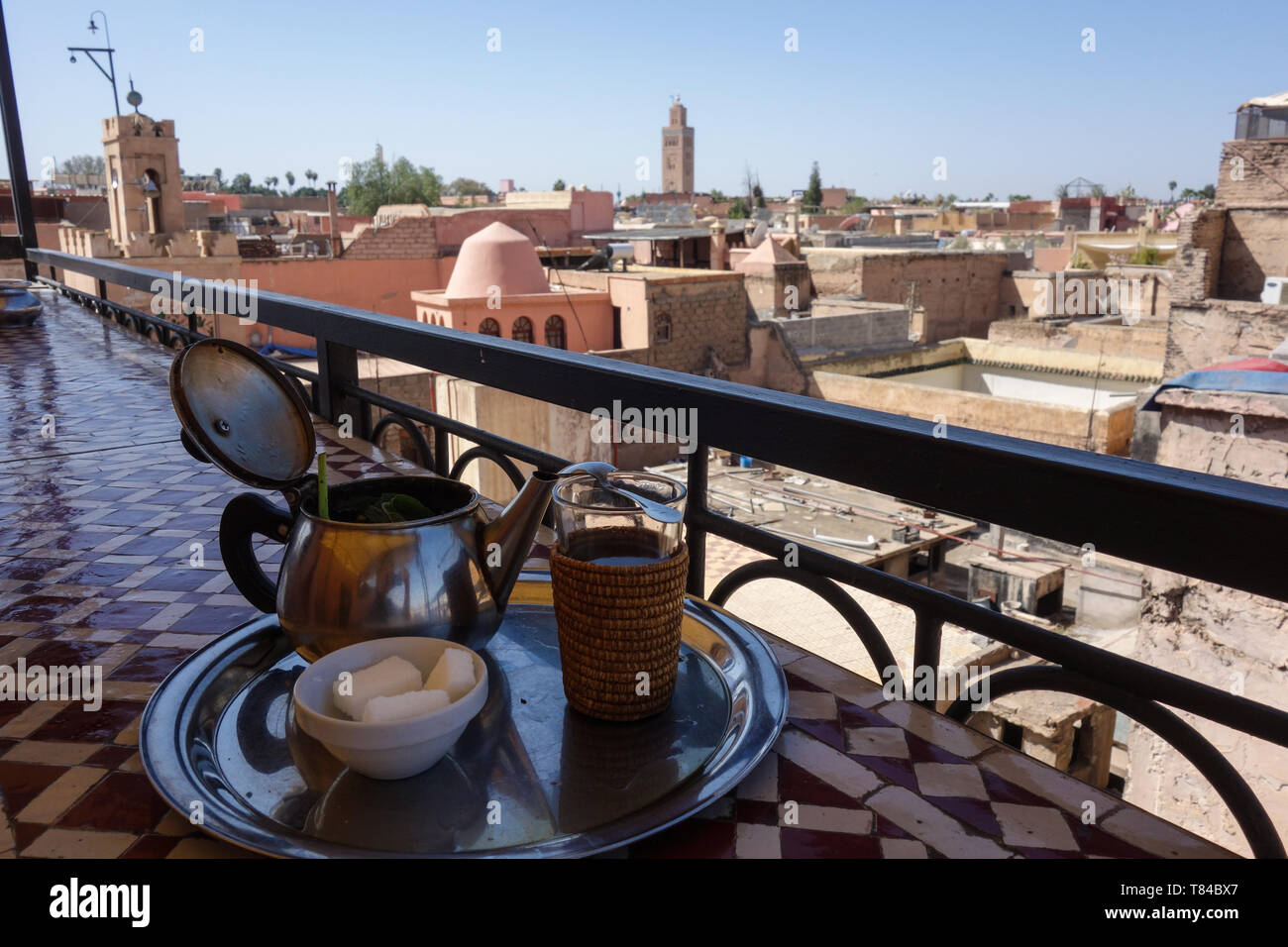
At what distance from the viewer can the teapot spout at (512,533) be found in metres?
0.97

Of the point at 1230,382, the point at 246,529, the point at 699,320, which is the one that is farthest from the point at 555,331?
the point at 246,529

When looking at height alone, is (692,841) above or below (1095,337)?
above

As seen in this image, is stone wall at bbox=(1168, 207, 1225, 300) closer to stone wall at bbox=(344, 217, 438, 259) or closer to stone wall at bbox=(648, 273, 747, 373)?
stone wall at bbox=(648, 273, 747, 373)

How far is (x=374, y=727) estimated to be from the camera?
2.47 ft

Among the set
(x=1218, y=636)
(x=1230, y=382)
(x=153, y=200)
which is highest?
(x=153, y=200)

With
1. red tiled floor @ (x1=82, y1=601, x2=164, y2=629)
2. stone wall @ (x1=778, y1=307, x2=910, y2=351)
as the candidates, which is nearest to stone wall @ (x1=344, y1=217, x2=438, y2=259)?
stone wall @ (x1=778, y1=307, x2=910, y2=351)

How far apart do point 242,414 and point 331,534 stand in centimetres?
26

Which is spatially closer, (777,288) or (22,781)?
(22,781)

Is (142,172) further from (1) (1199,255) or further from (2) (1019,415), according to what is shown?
(1) (1199,255)

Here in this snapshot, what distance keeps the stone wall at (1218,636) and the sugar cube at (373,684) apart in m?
3.80
